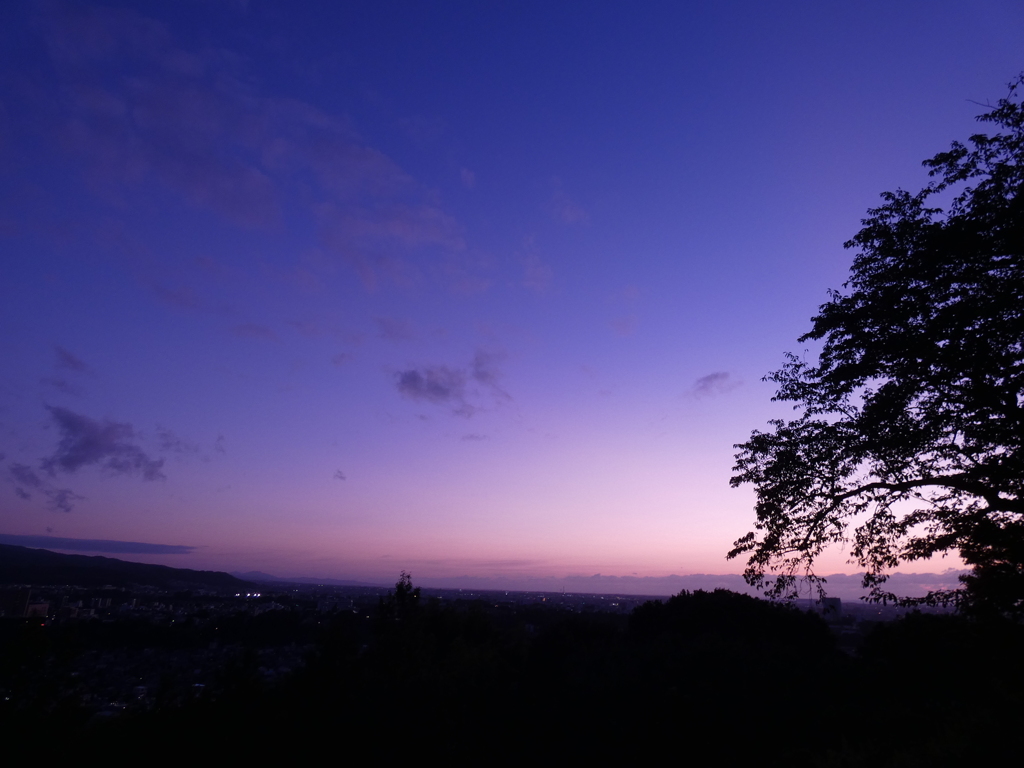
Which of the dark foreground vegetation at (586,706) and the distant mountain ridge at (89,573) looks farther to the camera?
the distant mountain ridge at (89,573)

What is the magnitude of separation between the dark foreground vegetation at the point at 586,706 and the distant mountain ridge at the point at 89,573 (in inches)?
3018

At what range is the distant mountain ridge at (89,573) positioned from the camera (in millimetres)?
77000

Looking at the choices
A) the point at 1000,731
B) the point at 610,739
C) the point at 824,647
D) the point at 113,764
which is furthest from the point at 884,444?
the point at 824,647

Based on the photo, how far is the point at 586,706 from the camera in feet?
43.5

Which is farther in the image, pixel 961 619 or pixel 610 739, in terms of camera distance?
pixel 610 739

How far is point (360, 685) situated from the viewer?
499 inches

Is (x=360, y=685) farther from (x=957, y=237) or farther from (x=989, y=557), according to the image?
(x=957, y=237)

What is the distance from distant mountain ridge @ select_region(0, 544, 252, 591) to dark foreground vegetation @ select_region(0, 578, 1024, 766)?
7665 centimetres

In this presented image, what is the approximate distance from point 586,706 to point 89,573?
3828 inches

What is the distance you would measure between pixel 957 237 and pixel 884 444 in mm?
3425

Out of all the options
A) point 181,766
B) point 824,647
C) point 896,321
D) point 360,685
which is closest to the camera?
point 181,766

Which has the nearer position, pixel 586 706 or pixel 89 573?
pixel 586 706

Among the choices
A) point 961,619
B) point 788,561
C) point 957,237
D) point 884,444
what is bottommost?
point 961,619

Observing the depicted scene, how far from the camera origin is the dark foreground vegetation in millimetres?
9195
